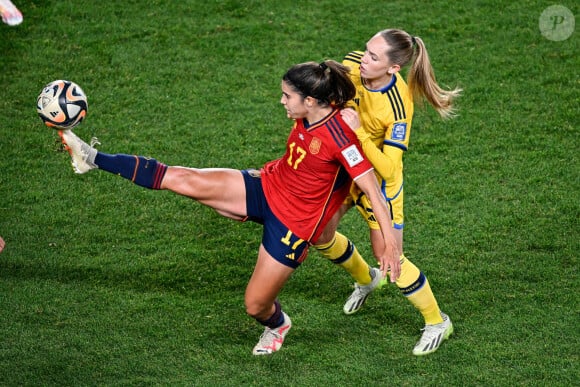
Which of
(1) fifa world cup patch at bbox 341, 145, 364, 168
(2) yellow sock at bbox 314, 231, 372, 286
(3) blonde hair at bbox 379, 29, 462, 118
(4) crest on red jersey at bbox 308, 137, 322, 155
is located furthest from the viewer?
(2) yellow sock at bbox 314, 231, 372, 286

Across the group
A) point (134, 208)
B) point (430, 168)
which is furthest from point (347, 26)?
point (134, 208)

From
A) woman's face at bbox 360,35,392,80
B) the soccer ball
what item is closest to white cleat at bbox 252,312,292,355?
woman's face at bbox 360,35,392,80

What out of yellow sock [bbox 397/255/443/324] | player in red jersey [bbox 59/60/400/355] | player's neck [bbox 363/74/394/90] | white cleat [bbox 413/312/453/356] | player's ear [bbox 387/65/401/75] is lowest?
white cleat [bbox 413/312/453/356]

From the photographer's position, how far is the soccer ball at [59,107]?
5398mm

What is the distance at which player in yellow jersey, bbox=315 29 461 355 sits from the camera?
Answer: 5.71 m

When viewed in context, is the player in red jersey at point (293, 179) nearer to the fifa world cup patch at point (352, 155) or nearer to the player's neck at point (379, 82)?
the fifa world cup patch at point (352, 155)

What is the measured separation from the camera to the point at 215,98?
9219mm

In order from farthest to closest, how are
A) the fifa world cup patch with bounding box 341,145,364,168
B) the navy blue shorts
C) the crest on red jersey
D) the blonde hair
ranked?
1. the blonde hair
2. the navy blue shorts
3. the crest on red jersey
4. the fifa world cup patch with bounding box 341,145,364,168

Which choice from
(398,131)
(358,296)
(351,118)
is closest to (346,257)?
(358,296)

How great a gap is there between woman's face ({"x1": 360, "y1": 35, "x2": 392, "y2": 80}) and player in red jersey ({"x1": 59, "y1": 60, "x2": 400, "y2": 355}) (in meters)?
0.28

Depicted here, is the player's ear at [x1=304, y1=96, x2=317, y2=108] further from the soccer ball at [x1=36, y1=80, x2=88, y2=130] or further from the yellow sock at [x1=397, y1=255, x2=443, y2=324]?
the soccer ball at [x1=36, y1=80, x2=88, y2=130]

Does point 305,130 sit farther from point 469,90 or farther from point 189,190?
point 469,90

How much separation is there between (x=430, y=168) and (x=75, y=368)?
3.83 m

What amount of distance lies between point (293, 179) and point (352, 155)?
468 millimetres
